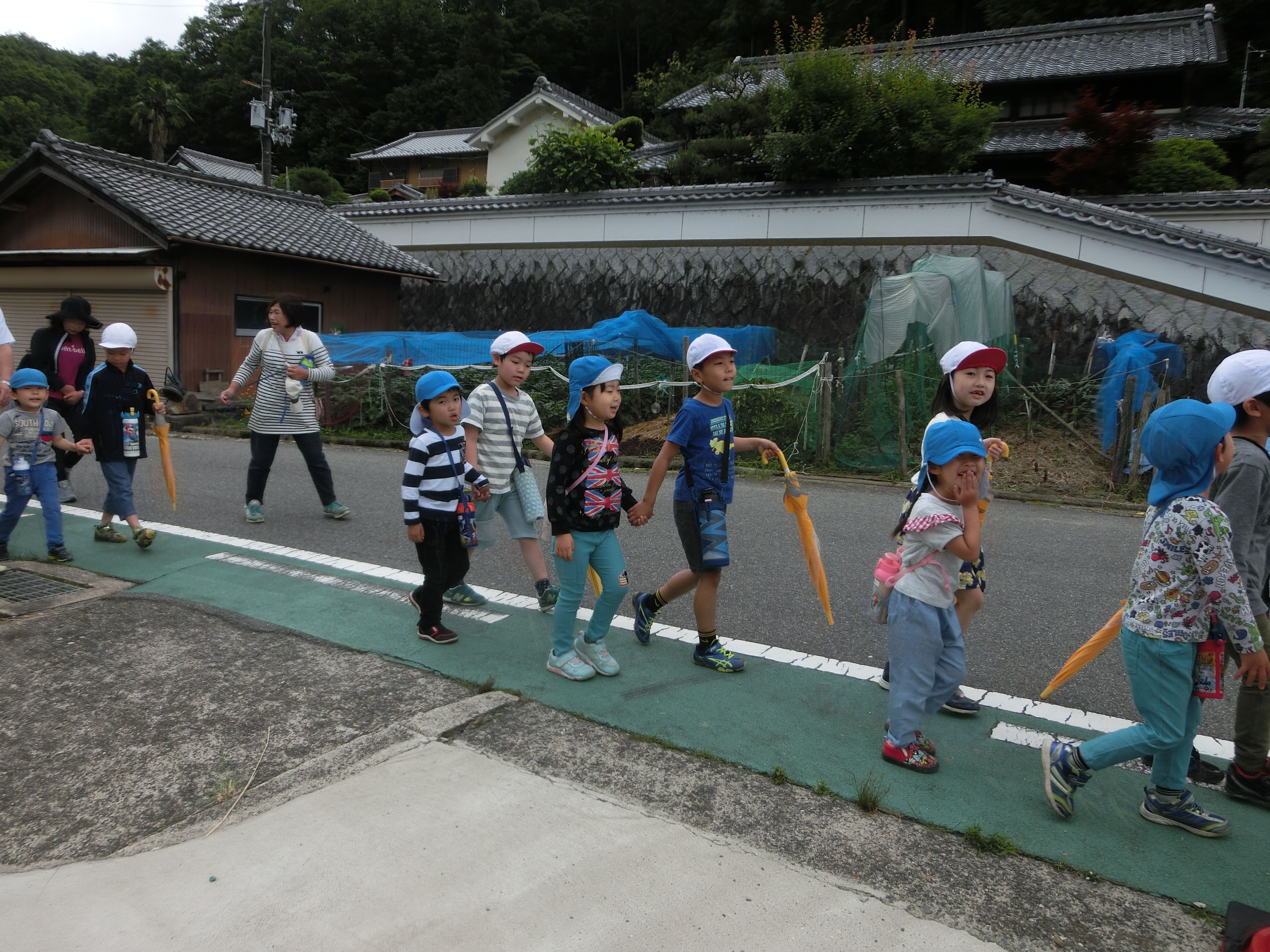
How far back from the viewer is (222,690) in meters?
3.85

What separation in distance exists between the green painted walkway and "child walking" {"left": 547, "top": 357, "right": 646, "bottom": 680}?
0.26 metres

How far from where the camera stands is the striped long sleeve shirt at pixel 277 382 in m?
7.18

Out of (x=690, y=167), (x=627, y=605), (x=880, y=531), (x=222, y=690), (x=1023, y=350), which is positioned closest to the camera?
(x=222, y=690)

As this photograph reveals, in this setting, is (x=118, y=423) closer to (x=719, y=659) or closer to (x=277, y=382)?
(x=277, y=382)

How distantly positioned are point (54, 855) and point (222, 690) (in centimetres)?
116

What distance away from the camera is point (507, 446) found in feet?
16.4

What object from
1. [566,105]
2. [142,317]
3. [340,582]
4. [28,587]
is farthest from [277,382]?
[566,105]

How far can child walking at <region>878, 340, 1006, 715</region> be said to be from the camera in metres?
3.67

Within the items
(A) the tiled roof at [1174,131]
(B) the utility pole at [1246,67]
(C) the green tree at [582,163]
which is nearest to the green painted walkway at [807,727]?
(C) the green tree at [582,163]

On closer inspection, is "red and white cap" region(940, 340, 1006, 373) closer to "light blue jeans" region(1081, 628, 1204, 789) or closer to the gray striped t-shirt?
"light blue jeans" region(1081, 628, 1204, 789)

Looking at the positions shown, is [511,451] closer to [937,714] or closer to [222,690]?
[222,690]

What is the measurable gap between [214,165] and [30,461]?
41.4 m

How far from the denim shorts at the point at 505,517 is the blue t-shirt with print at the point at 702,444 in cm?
135

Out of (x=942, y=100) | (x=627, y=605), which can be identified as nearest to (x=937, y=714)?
(x=627, y=605)
